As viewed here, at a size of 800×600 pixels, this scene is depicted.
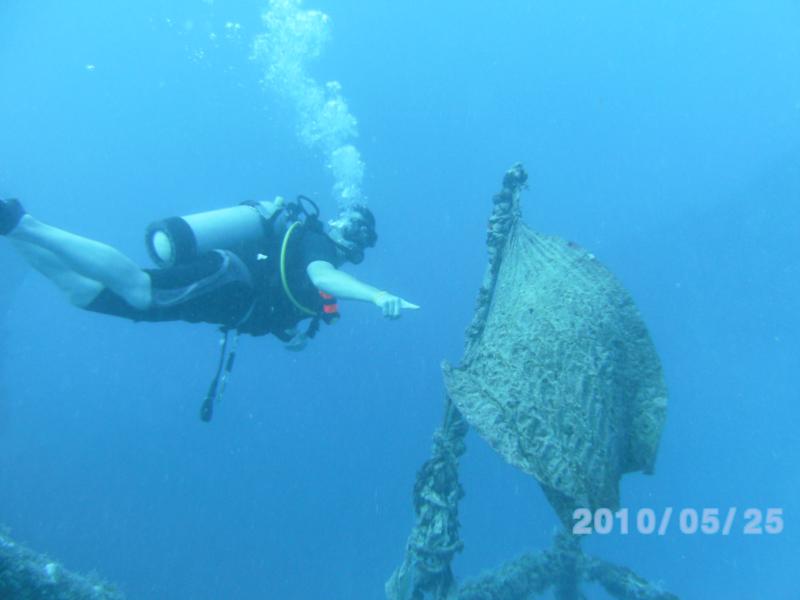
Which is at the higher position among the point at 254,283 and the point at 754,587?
the point at 754,587

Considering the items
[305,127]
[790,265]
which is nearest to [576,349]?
[305,127]

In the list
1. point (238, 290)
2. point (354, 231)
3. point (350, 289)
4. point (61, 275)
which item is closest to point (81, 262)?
point (61, 275)

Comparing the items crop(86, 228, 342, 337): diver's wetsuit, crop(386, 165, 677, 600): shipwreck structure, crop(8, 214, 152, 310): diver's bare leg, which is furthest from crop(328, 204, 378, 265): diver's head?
crop(8, 214, 152, 310): diver's bare leg

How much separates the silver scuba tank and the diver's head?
0.67m

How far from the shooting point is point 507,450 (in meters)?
3.16

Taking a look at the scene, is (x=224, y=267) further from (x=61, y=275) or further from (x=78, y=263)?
(x=61, y=275)

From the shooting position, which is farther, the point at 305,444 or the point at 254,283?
the point at 305,444

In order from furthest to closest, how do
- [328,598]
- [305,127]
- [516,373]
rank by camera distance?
[328,598]
[305,127]
[516,373]

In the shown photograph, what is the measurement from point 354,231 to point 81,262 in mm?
2462

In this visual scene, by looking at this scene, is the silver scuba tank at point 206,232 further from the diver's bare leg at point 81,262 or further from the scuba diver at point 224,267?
the diver's bare leg at point 81,262

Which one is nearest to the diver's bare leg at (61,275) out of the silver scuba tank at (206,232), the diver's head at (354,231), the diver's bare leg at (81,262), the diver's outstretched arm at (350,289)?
the diver's bare leg at (81,262)

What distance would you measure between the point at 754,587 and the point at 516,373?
42157 mm

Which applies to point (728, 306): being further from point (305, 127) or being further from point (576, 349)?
point (576, 349)

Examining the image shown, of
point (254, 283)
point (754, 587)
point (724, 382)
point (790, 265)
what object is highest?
point (790, 265)
